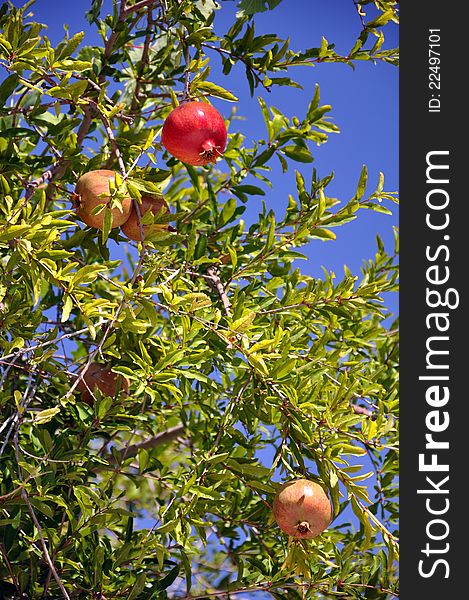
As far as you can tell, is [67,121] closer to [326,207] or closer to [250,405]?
[326,207]

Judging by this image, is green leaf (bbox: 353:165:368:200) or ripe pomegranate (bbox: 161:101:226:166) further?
green leaf (bbox: 353:165:368:200)

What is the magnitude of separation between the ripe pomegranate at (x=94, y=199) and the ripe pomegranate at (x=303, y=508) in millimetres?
594

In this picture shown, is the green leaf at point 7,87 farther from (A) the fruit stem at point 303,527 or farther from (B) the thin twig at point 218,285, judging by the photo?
(A) the fruit stem at point 303,527

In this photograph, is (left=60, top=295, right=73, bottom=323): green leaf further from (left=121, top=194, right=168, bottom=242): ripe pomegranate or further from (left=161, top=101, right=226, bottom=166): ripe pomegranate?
(left=161, top=101, right=226, bottom=166): ripe pomegranate

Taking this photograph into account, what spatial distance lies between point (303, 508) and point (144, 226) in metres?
0.61

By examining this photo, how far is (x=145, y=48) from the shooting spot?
2033 mm

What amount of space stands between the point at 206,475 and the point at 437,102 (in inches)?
37.6

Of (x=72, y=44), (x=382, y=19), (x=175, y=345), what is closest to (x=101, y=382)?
(x=175, y=345)

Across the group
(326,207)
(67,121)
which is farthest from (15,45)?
(326,207)

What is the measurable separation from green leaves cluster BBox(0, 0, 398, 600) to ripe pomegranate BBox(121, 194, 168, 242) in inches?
1.2

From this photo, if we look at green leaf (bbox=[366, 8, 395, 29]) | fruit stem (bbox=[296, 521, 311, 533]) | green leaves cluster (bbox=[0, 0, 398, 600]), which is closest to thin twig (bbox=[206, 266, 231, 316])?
green leaves cluster (bbox=[0, 0, 398, 600])

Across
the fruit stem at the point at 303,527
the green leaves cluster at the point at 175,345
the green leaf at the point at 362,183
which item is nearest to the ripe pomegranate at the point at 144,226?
the green leaves cluster at the point at 175,345

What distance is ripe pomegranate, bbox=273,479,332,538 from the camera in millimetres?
1494

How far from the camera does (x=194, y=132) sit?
5.22 ft
